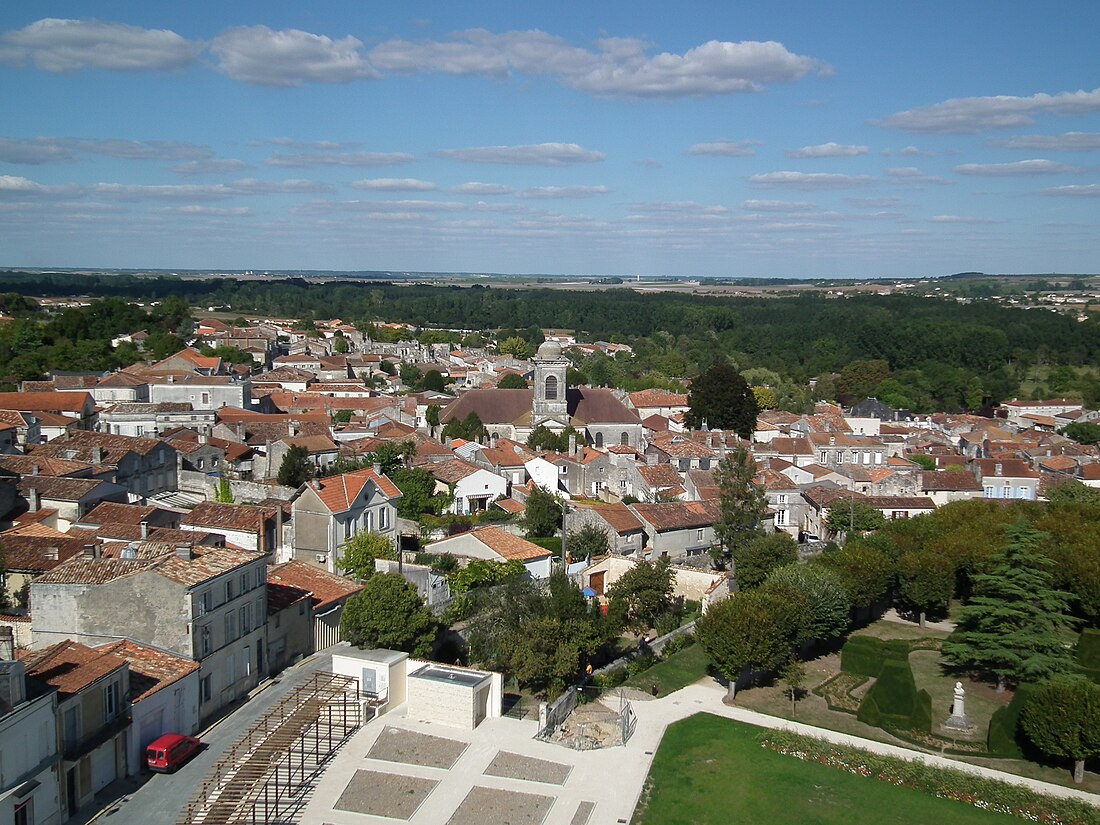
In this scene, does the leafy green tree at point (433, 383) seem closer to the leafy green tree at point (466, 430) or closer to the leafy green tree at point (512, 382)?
the leafy green tree at point (512, 382)

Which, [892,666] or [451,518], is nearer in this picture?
[892,666]

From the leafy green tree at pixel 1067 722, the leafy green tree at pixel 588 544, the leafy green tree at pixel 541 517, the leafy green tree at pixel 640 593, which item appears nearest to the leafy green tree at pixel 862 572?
the leafy green tree at pixel 640 593

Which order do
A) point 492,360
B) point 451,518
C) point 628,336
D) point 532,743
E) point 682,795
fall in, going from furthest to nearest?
point 628,336, point 492,360, point 451,518, point 532,743, point 682,795

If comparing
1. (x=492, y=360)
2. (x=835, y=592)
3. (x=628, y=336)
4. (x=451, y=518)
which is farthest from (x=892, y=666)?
(x=628, y=336)

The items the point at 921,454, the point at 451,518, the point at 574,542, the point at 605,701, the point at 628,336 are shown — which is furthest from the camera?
the point at 628,336

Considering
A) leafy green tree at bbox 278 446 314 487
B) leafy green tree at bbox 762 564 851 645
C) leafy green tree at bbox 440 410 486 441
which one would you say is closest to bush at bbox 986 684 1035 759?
leafy green tree at bbox 762 564 851 645

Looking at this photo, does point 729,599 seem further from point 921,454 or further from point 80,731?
point 921,454
